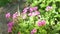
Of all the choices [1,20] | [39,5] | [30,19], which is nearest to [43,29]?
[30,19]

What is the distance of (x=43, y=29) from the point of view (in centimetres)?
296

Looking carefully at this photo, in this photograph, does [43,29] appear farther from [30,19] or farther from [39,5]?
[39,5]

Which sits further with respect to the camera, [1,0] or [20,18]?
[1,0]

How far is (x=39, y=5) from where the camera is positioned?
348 cm

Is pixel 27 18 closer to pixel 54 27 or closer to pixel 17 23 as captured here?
pixel 17 23

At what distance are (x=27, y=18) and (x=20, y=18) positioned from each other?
0.38 ft

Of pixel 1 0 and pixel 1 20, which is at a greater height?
pixel 1 0

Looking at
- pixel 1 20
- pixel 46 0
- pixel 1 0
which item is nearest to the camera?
pixel 46 0

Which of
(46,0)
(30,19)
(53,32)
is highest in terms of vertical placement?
(46,0)

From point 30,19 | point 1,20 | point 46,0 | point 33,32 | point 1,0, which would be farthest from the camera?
point 1,0

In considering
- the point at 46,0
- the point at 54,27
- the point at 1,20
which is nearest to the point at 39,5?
the point at 46,0

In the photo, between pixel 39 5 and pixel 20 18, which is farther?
pixel 39 5

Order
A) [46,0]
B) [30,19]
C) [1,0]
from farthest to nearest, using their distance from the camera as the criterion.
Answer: [1,0], [46,0], [30,19]

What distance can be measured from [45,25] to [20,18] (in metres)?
0.45
